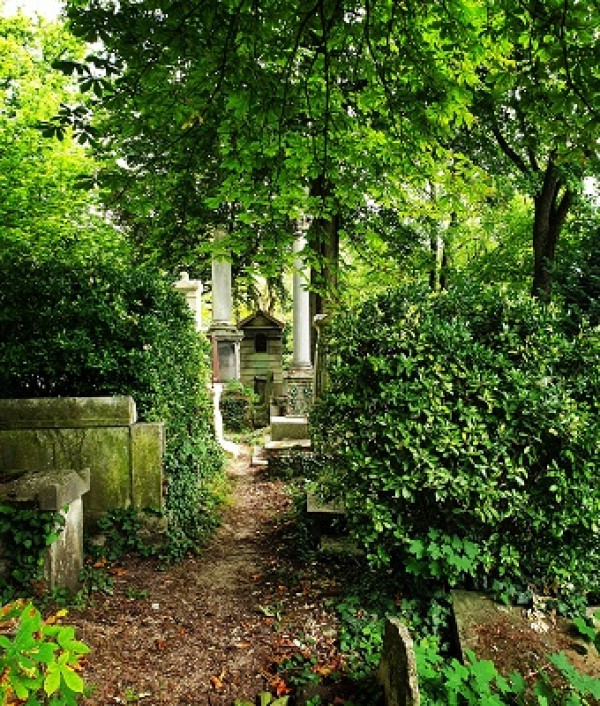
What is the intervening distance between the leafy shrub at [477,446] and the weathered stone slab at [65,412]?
2.15 meters

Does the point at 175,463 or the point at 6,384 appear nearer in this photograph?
the point at 6,384

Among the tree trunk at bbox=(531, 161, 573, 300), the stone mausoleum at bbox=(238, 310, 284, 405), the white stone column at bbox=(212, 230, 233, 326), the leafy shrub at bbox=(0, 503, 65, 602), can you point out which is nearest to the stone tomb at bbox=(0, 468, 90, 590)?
the leafy shrub at bbox=(0, 503, 65, 602)

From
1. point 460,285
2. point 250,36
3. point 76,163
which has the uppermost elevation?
point 76,163

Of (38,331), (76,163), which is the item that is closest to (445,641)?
(38,331)

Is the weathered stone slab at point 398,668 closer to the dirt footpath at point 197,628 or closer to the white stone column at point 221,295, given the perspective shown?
the dirt footpath at point 197,628

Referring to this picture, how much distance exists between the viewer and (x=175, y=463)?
5.47 metres

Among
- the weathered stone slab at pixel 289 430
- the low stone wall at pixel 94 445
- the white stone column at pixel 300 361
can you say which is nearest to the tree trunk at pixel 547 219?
the white stone column at pixel 300 361

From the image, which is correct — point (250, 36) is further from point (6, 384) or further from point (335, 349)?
point (6, 384)

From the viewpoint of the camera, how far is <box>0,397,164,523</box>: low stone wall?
185 inches

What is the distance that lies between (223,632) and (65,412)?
236 cm

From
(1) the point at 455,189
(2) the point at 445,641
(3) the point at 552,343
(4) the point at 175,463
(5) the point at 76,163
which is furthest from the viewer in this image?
(5) the point at 76,163

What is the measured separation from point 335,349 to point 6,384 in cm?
313

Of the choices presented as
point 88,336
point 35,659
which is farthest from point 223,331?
point 35,659

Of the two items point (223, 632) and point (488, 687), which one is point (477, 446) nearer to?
point (488, 687)
